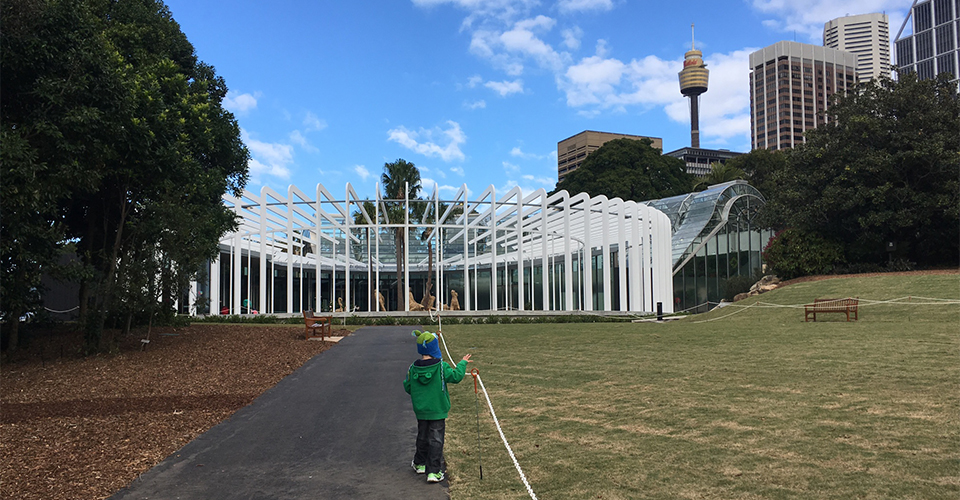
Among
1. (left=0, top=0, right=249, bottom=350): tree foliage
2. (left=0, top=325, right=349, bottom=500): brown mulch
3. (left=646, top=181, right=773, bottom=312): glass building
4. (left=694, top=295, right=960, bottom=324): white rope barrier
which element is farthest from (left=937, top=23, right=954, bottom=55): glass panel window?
(left=0, top=325, right=349, bottom=500): brown mulch

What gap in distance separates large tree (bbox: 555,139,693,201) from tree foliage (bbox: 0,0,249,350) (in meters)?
43.2

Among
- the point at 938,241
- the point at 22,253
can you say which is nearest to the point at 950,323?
the point at 938,241

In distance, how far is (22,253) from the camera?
34.8ft

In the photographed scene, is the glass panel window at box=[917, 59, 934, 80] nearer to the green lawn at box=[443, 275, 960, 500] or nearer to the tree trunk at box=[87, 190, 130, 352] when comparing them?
the green lawn at box=[443, 275, 960, 500]

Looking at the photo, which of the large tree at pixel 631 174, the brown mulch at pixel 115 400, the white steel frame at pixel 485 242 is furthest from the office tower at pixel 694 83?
the brown mulch at pixel 115 400

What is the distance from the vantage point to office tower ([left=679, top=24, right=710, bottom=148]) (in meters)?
191

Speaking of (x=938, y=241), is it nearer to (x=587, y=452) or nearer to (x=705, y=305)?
(x=705, y=305)

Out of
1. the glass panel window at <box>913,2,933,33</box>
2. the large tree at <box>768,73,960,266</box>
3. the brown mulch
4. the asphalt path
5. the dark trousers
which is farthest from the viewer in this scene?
the glass panel window at <box>913,2,933,33</box>

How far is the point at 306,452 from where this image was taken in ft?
21.7

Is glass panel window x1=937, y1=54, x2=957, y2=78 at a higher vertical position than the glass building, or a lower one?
higher

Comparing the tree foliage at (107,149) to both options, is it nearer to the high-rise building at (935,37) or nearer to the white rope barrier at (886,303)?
the white rope barrier at (886,303)

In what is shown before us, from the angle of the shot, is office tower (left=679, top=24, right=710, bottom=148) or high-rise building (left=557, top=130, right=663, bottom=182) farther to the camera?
office tower (left=679, top=24, right=710, bottom=148)

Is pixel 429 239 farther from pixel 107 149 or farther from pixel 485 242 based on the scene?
pixel 107 149

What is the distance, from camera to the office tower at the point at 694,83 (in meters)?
191
